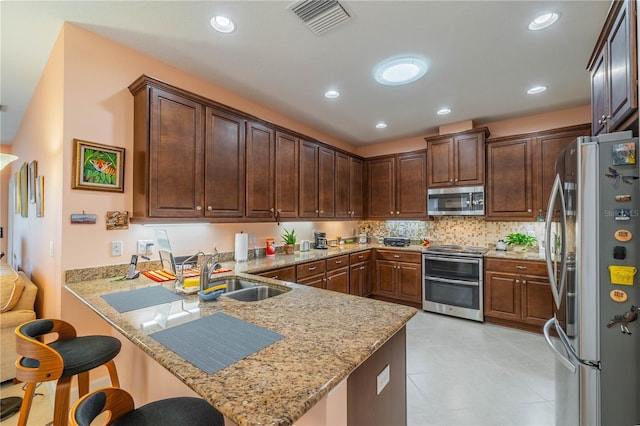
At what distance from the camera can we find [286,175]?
3.47 metres

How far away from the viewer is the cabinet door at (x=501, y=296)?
339cm

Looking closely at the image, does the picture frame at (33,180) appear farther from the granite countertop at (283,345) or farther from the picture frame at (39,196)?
the granite countertop at (283,345)

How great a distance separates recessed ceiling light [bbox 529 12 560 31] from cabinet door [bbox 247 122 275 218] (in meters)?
2.50

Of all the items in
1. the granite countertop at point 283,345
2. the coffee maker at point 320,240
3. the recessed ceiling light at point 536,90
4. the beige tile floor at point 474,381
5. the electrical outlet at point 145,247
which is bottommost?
the beige tile floor at point 474,381

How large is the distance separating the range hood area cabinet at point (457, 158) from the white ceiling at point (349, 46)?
20.7 inches

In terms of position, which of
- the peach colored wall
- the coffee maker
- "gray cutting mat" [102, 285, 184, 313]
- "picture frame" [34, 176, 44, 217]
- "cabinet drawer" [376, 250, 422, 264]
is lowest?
"cabinet drawer" [376, 250, 422, 264]

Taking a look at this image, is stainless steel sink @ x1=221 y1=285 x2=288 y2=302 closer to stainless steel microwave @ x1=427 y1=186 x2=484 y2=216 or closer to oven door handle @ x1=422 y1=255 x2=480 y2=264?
oven door handle @ x1=422 y1=255 x2=480 y2=264

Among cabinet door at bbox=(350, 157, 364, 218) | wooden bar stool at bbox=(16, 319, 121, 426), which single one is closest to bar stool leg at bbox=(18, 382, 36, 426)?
wooden bar stool at bbox=(16, 319, 121, 426)

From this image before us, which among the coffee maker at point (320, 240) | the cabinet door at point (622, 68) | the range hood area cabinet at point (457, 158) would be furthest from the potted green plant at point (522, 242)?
the coffee maker at point (320, 240)

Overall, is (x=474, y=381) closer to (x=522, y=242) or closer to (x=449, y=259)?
(x=449, y=259)

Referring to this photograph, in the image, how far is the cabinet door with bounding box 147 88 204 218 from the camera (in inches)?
87.9

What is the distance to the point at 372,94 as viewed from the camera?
3188mm

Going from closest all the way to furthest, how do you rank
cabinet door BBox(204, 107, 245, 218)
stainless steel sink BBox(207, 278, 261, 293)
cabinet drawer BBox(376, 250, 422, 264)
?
stainless steel sink BBox(207, 278, 261, 293) → cabinet door BBox(204, 107, 245, 218) → cabinet drawer BBox(376, 250, 422, 264)

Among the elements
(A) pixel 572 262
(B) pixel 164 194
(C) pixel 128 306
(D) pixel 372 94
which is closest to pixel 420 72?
(D) pixel 372 94
